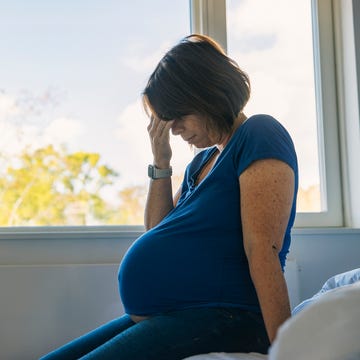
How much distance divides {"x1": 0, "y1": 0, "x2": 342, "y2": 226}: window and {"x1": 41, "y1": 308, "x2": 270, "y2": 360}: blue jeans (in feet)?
2.90

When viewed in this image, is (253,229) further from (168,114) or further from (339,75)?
(339,75)

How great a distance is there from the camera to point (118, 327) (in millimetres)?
1110

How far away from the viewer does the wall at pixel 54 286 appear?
1.57 metres

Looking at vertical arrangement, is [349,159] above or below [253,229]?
above

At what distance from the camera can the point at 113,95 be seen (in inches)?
71.4

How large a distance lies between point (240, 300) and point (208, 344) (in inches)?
4.0

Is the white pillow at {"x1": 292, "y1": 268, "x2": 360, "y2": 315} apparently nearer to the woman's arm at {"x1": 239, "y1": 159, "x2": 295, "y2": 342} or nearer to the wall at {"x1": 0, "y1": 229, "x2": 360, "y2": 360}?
the woman's arm at {"x1": 239, "y1": 159, "x2": 295, "y2": 342}

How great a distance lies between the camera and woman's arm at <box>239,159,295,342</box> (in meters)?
0.86

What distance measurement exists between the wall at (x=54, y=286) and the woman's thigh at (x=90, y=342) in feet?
1.54

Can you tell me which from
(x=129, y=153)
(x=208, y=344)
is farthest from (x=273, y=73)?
(x=208, y=344)

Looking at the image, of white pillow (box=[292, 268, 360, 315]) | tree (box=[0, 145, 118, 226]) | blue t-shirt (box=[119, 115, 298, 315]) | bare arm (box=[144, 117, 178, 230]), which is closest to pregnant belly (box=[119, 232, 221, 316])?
blue t-shirt (box=[119, 115, 298, 315])

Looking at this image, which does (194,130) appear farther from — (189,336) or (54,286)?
(54,286)

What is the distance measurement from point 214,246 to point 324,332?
46cm

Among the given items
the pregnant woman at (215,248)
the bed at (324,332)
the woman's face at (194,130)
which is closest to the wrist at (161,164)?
the woman's face at (194,130)
